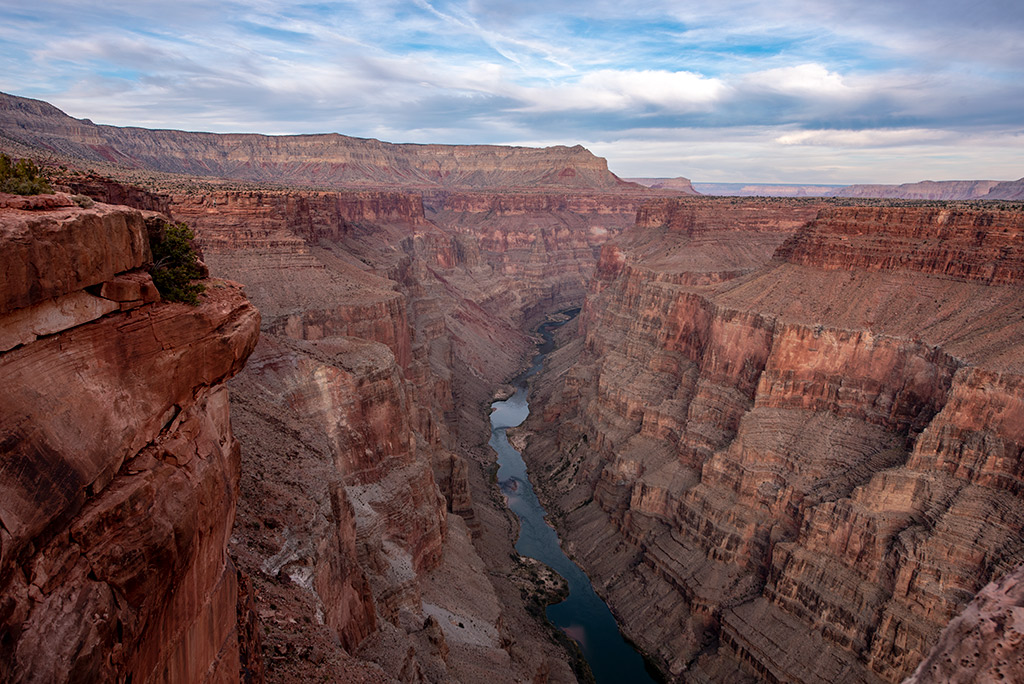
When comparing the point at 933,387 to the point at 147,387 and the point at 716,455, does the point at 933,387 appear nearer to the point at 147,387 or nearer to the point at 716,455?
the point at 716,455

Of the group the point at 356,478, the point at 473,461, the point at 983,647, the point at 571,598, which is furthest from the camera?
the point at 473,461

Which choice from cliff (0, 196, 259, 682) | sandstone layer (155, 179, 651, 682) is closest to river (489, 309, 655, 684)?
sandstone layer (155, 179, 651, 682)

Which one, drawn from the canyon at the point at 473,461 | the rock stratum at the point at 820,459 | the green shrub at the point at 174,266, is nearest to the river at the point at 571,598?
the canyon at the point at 473,461

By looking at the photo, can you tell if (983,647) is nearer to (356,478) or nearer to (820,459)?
(820,459)

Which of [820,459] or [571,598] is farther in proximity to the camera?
[571,598]

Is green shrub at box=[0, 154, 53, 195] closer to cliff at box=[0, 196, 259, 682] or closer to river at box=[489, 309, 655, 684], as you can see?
cliff at box=[0, 196, 259, 682]

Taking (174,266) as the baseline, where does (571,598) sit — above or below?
below

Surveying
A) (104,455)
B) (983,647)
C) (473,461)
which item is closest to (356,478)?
(104,455)
